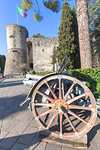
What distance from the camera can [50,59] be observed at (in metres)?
19.7

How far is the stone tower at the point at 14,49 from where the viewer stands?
72.4 ft

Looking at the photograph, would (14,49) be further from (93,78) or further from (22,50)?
(93,78)

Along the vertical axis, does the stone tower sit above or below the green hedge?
above

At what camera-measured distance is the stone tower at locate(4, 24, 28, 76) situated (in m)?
22.1

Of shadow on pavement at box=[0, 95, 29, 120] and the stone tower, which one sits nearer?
shadow on pavement at box=[0, 95, 29, 120]

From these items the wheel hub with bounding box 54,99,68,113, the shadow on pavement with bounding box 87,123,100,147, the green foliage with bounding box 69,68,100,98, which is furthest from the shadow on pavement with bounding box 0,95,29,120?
the green foliage with bounding box 69,68,100,98

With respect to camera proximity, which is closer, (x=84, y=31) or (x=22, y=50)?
(x=84, y=31)

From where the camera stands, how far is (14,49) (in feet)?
73.9

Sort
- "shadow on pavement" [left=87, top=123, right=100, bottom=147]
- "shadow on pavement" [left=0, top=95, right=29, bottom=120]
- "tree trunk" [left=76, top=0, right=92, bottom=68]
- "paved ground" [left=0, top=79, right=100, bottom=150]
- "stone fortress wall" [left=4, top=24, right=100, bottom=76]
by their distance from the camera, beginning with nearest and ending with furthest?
1. "paved ground" [left=0, top=79, right=100, bottom=150]
2. "shadow on pavement" [left=87, top=123, right=100, bottom=147]
3. "shadow on pavement" [left=0, top=95, right=29, bottom=120]
4. "tree trunk" [left=76, top=0, right=92, bottom=68]
5. "stone fortress wall" [left=4, top=24, right=100, bottom=76]

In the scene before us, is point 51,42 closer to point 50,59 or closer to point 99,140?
point 50,59

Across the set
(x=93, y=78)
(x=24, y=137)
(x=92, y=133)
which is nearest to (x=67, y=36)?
(x=93, y=78)

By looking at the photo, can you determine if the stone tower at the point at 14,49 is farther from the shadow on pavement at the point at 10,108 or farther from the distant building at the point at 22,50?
the shadow on pavement at the point at 10,108

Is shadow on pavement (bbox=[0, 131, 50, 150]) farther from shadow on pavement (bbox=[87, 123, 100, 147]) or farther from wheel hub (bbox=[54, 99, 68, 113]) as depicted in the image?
shadow on pavement (bbox=[87, 123, 100, 147])

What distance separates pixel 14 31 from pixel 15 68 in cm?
1115
